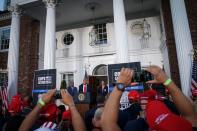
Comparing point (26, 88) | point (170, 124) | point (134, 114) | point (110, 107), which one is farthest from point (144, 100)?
point (26, 88)

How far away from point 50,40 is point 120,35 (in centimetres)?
383

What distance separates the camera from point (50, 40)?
10008 mm

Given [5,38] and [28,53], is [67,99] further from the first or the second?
[5,38]

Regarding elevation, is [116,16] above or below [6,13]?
below

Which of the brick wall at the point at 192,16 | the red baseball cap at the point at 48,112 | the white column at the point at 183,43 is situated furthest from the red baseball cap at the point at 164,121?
the brick wall at the point at 192,16

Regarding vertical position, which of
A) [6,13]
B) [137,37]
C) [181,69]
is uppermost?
[6,13]

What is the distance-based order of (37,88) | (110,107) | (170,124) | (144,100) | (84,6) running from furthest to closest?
(84,6) → (37,88) → (144,100) → (110,107) → (170,124)

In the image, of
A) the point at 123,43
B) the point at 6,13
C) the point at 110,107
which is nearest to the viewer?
the point at 110,107

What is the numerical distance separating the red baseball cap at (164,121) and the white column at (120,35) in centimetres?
708

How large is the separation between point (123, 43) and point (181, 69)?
272 cm

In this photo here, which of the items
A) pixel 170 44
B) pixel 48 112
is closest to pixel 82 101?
pixel 48 112

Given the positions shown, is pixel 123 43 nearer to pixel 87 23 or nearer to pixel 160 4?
pixel 160 4

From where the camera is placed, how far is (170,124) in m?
1.18

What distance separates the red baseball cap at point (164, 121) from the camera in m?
1.18
